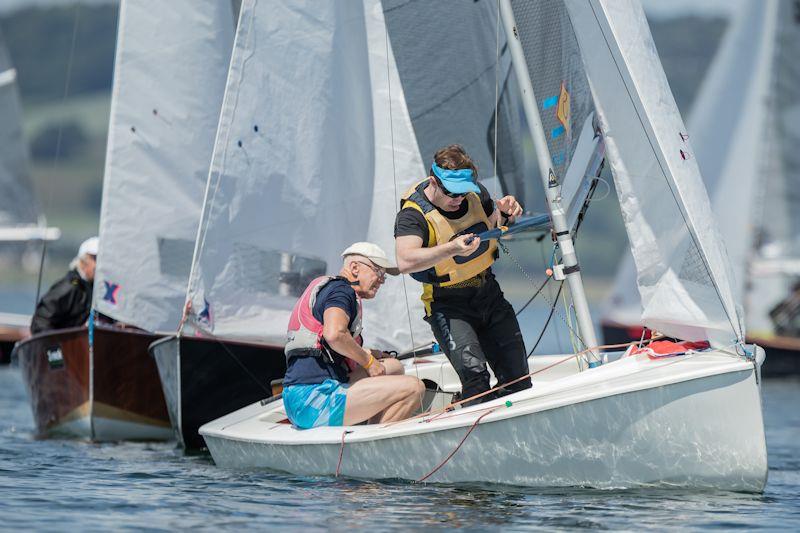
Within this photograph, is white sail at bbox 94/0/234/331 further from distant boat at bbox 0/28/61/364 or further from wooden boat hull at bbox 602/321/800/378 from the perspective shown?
wooden boat hull at bbox 602/321/800/378

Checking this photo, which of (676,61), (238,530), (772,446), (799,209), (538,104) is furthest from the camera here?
(676,61)

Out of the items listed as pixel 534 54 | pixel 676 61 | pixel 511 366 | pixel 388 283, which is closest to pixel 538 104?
pixel 534 54

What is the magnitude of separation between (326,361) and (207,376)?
217 centimetres

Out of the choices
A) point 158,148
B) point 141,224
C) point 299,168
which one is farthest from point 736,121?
point 299,168

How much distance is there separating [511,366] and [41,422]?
4922mm

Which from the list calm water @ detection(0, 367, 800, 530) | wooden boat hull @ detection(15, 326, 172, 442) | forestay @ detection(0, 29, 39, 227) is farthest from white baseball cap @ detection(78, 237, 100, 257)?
forestay @ detection(0, 29, 39, 227)

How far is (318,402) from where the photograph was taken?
24.3ft

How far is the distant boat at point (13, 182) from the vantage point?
20234mm

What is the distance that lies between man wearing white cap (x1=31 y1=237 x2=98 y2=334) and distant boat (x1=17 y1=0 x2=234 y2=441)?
0.22 metres

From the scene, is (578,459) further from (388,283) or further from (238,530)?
(388,283)

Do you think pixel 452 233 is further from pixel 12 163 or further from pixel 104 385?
pixel 12 163

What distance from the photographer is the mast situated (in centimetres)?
732

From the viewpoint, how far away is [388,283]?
9.36 metres

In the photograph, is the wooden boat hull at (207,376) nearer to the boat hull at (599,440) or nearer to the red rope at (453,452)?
the boat hull at (599,440)
